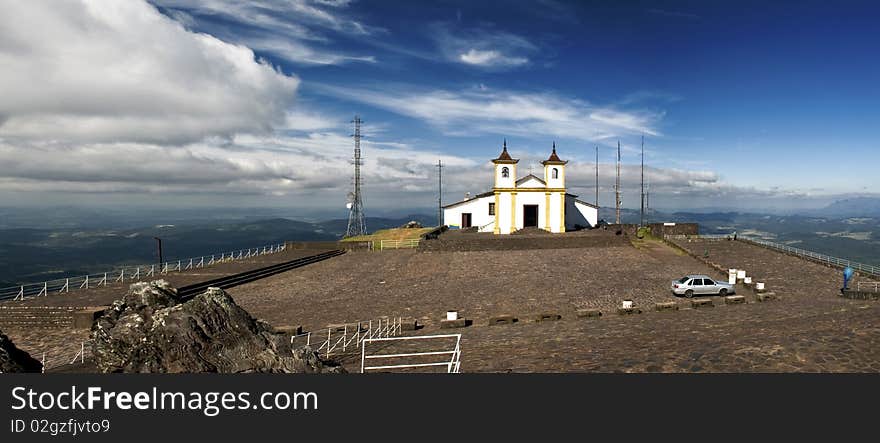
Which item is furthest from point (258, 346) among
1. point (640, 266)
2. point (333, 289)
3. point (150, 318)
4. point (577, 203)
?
point (577, 203)

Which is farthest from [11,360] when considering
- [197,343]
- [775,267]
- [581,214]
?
[581,214]

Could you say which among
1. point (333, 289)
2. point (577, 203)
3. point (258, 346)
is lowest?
point (333, 289)

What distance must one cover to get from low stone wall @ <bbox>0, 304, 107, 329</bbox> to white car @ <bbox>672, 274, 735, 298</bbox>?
24.6m

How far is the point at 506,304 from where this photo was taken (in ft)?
61.2

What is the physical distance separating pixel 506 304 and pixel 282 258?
2095cm

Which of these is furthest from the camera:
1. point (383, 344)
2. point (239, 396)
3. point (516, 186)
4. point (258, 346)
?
point (516, 186)

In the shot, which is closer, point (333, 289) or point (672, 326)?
point (672, 326)

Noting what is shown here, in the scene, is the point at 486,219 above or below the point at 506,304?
→ above

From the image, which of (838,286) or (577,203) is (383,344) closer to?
(838,286)

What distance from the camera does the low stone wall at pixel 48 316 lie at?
16234 millimetres

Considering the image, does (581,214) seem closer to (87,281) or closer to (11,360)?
(87,281)

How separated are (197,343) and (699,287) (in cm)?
2014

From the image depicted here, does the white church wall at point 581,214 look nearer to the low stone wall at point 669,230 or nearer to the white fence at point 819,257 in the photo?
the low stone wall at point 669,230

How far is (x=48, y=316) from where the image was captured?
16688 millimetres
